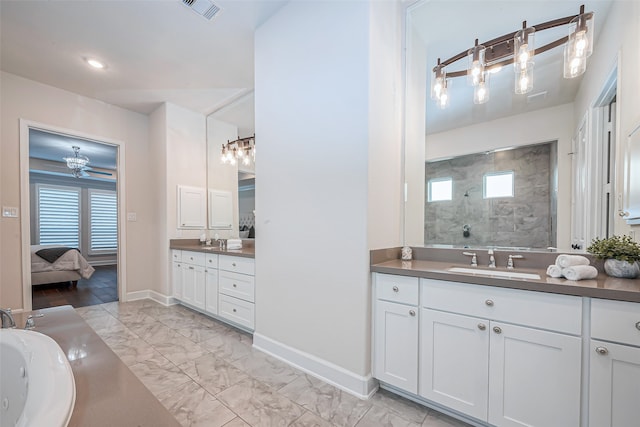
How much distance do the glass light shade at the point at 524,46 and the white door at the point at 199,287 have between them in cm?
335

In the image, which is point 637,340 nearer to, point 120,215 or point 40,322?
point 40,322

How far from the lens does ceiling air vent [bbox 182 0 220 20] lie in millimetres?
2031

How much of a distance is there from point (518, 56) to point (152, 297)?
4.83 m

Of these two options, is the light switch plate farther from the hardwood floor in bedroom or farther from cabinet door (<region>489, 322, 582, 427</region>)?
cabinet door (<region>489, 322, 582, 427</region>)

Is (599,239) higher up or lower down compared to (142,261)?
higher up

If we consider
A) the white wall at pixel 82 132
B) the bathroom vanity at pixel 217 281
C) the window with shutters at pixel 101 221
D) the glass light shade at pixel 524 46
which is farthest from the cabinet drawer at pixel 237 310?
the window with shutters at pixel 101 221

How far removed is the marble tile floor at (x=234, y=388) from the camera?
146 cm

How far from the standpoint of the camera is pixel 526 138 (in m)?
1.79

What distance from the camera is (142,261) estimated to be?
12.7 feet

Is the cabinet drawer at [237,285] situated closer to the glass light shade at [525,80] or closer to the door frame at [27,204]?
the door frame at [27,204]

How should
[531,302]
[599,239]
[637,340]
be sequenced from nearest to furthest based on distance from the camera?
[637,340], [531,302], [599,239]

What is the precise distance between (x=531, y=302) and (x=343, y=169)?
1.20 metres

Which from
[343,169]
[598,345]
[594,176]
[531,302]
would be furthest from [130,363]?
[594,176]

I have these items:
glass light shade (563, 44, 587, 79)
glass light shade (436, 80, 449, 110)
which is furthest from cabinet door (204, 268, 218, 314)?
glass light shade (563, 44, 587, 79)
